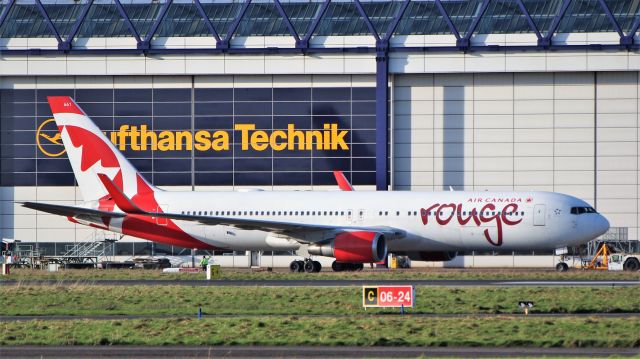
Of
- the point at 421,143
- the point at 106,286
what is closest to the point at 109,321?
the point at 106,286

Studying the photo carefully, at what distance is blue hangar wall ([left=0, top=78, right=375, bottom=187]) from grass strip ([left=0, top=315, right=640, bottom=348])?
4204cm

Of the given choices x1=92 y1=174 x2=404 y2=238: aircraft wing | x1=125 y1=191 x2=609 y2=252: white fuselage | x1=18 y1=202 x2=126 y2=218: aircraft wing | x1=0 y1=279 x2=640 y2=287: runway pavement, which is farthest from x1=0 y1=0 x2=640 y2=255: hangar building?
x1=0 y1=279 x2=640 y2=287: runway pavement

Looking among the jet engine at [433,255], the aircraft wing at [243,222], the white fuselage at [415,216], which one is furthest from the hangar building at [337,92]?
the aircraft wing at [243,222]

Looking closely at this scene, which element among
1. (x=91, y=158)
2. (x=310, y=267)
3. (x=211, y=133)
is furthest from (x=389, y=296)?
(x=211, y=133)

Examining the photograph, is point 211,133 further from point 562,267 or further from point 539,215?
point 539,215

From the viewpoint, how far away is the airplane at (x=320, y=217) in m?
52.5

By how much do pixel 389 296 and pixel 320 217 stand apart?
24.1 metres

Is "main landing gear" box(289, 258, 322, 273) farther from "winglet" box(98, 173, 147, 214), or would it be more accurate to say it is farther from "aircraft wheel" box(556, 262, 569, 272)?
"aircraft wheel" box(556, 262, 569, 272)

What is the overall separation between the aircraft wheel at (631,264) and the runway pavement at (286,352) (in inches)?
1386

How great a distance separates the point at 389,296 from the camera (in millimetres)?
31531

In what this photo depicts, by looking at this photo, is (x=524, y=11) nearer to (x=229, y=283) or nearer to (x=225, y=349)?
(x=229, y=283)

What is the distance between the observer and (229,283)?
44219 mm

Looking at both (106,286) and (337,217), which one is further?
(337,217)

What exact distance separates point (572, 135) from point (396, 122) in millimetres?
10873
